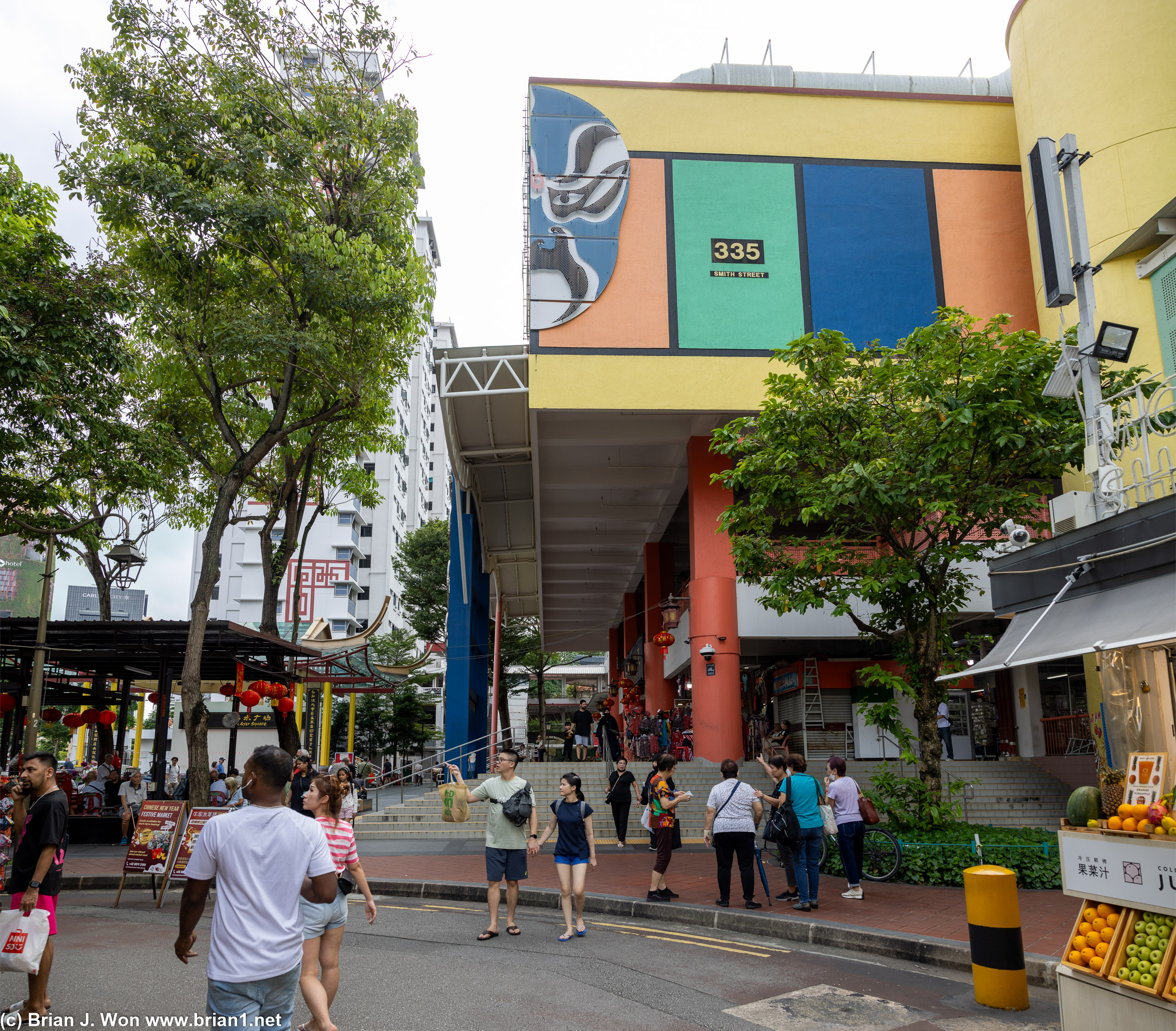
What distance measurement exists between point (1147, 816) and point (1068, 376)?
4.52 meters

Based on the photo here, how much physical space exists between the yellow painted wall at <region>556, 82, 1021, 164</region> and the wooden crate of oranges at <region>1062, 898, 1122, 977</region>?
18.1m

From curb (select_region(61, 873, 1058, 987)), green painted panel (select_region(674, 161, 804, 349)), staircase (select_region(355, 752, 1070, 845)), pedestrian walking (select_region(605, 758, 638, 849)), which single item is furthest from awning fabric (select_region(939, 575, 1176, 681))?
green painted panel (select_region(674, 161, 804, 349))

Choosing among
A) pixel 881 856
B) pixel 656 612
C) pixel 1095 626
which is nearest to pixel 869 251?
pixel 656 612

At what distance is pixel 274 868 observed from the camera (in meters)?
3.61

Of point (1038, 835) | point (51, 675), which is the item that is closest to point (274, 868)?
point (1038, 835)

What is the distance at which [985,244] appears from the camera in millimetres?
20297

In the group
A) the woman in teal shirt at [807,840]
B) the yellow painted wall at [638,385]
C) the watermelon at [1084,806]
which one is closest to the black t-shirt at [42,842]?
the watermelon at [1084,806]

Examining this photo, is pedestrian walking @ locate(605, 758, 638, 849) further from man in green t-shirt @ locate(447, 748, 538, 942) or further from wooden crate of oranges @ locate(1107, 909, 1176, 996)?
wooden crate of oranges @ locate(1107, 909, 1176, 996)

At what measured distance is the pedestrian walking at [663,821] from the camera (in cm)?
972

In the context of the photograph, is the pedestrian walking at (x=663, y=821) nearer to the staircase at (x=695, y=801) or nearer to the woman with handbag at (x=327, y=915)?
the woman with handbag at (x=327, y=915)

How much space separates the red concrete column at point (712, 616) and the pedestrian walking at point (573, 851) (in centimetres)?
1139

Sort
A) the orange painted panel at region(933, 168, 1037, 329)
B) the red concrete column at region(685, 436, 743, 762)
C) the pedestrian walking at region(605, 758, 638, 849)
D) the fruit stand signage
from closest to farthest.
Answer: the fruit stand signage, the pedestrian walking at region(605, 758, 638, 849), the red concrete column at region(685, 436, 743, 762), the orange painted panel at region(933, 168, 1037, 329)

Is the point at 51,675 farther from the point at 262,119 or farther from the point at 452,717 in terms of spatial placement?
the point at 262,119

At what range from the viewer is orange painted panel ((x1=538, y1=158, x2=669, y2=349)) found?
63.0 feet
